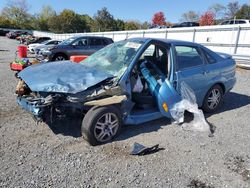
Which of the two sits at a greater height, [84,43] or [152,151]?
[84,43]

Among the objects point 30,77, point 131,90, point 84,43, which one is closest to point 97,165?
point 131,90

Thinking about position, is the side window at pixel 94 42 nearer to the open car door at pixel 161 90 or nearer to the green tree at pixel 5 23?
the open car door at pixel 161 90

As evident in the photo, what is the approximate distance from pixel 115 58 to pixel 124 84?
0.79 m

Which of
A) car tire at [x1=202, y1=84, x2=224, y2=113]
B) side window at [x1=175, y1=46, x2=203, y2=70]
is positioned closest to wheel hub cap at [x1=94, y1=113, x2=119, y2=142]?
side window at [x1=175, y1=46, x2=203, y2=70]

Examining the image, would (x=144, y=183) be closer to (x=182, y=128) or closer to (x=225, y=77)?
(x=182, y=128)

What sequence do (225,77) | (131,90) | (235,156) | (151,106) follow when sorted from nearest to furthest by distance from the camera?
(235,156), (131,90), (151,106), (225,77)

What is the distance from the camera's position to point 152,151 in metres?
3.62

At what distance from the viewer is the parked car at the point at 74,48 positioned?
1170cm

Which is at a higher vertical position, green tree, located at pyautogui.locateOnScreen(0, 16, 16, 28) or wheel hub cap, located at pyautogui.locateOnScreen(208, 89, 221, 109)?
green tree, located at pyautogui.locateOnScreen(0, 16, 16, 28)

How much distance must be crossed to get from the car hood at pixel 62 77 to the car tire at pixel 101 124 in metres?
0.42

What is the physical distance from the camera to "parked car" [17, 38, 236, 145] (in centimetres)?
358

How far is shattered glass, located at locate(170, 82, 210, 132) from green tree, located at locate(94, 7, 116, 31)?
57.5 metres

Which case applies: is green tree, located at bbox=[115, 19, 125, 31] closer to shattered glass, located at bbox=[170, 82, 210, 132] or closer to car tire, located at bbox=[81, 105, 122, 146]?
shattered glass, located at bbox=[170, 82, 210, 132]

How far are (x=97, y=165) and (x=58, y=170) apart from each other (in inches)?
19.8
